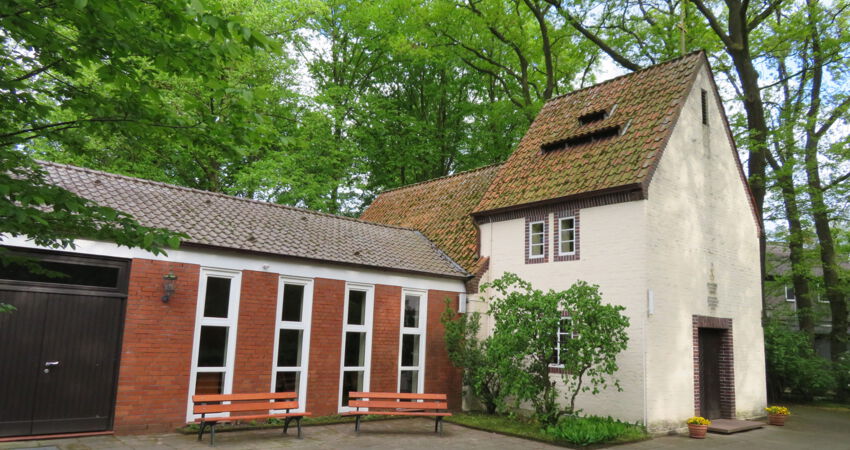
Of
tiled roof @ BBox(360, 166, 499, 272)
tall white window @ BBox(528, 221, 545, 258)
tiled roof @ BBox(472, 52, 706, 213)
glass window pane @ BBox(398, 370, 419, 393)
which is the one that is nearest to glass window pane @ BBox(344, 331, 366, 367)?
glass window pane @ BBox(398, 370, 419, 393)

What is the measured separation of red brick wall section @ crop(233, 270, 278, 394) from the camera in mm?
11312

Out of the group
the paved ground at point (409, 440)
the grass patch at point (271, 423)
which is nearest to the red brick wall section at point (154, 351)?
the grass patch at point (271, 423)

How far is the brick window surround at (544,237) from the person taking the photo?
47.1ft

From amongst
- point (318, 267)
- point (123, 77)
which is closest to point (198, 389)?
point (318, 267)

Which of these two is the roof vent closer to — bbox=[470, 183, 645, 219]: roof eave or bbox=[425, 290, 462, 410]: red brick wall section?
bbox=[470, 183, 645, 219]: roof eave

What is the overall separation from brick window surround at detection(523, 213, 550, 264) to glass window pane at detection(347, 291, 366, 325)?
13.9 feet

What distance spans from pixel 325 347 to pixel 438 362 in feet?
10.7

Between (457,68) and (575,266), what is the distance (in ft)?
63.2

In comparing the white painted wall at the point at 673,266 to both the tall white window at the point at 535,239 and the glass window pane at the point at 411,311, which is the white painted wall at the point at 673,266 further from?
the glass window pane at the point at 411,311

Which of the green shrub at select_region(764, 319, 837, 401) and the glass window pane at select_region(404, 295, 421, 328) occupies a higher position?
the glass window pane at select_region(404, 295, 421, 328)

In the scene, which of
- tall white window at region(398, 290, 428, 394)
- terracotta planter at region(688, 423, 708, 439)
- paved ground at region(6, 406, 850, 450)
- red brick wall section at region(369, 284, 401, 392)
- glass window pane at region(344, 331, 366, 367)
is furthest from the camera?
tall white window at region(398, 290, 428, 394)

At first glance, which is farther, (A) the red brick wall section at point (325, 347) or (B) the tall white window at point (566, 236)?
(B) the tall white window at point (566, 236)

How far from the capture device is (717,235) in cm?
1445

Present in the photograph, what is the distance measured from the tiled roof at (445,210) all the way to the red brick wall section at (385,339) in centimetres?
268
